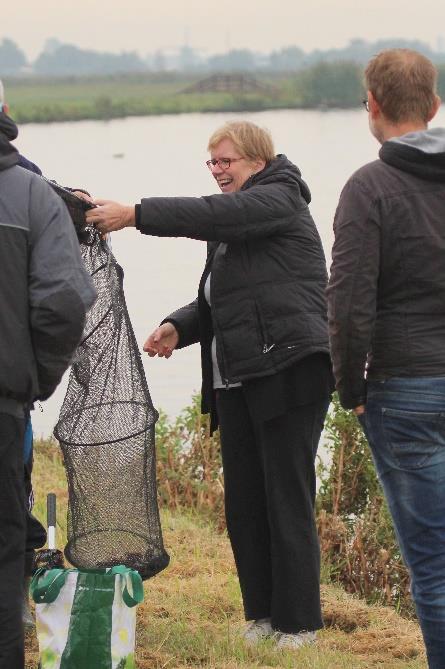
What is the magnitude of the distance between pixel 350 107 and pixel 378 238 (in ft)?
133

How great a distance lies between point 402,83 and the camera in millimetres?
3557

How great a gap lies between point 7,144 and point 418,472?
1530 millimetres

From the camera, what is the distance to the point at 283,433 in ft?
14.7

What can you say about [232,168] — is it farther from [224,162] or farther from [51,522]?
[51,522]

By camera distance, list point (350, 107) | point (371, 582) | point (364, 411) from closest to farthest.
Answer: point (364, 411)
point (371, 582)
point (350, 107)

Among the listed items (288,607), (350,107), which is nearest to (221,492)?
(288,607)

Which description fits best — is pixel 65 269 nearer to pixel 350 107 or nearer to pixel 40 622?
pixel 40 622

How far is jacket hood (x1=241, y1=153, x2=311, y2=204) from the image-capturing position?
451 cm

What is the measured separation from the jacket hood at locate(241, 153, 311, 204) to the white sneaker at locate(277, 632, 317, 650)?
5.31 feet

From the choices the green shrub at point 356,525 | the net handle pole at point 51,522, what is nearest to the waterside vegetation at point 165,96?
the green shrub at point 356,525

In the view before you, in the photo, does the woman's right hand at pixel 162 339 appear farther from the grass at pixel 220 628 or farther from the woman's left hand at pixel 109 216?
the grass at pixel 220 628

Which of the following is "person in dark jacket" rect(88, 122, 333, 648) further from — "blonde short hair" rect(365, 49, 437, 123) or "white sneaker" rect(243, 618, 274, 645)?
"blonde short hair" rect(365, 49, 437, 123)

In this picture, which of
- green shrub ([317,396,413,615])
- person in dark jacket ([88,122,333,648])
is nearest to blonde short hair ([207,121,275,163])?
person in dark jacket ([88,122,333,648])

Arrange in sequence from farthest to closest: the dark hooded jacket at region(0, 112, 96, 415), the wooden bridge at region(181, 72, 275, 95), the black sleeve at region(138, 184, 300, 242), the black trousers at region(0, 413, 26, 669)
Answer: the wooden bridge at region(181, 72, 275, 95) → the black sleeve at region(138, 184, 300, 242) → the black trousers at region(0, 413, 26, 669) → the dark hooded jacket at region(0, 112, 96, 415)
